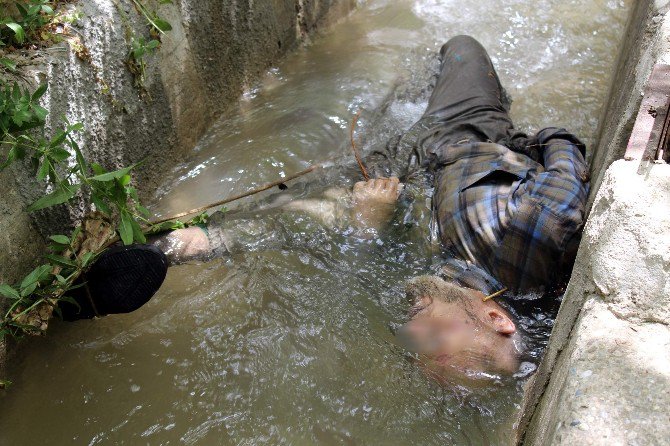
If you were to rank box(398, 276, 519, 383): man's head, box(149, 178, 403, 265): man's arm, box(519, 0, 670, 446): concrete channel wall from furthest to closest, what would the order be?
box(149, 178, 403, 265): man's arm, box(398, 276, 519, 383): man's head, box(519, 0, 670, 446): concrete channel wall

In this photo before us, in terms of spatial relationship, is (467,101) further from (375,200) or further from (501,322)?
(501,322)

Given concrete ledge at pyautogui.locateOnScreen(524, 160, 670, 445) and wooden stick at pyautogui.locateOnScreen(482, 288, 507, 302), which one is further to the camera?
wooden stick at pyautogui.locateOnScreen(482, 288, 507, 302)

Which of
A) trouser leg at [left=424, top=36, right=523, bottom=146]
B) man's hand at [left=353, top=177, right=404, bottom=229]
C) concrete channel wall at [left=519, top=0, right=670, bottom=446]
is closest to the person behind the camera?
concrete channel wall at [left=519, top=0, right=670, bottom=446]

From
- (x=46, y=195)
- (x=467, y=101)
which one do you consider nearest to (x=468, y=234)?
(x=467, y=101)

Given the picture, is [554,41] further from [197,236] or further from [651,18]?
[197,236]

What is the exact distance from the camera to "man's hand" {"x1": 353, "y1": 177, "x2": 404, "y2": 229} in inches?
103

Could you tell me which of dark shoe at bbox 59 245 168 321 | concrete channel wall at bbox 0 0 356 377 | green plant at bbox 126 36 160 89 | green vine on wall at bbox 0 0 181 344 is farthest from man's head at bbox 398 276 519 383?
green plant at bbox 126 36 160 89

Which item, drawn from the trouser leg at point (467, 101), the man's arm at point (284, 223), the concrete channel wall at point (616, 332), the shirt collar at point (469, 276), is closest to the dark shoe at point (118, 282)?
the man's arm at point (284, 223)

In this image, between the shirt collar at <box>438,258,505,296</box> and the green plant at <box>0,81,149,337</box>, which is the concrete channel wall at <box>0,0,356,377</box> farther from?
the shirt collar at <box>438,258,505,296</box>

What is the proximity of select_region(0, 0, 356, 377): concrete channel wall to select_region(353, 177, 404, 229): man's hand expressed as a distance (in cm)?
108

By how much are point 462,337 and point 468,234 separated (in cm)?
54

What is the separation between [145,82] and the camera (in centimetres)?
264

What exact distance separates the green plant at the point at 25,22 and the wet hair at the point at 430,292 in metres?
1.75

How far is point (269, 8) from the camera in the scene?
379cm
